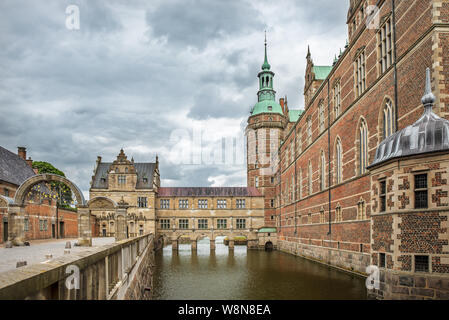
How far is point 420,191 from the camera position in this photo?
11789 mm

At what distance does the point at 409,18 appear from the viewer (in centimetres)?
1614

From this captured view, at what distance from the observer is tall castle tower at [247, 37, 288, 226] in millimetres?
56875

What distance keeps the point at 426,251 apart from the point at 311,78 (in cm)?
3184

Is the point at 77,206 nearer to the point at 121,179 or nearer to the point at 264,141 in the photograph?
the point at 121,179

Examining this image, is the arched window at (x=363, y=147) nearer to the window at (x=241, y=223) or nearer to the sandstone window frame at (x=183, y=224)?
the window at (x=241, y=223)

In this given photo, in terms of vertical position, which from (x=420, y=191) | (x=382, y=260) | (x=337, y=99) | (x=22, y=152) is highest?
(x=337, y=99)

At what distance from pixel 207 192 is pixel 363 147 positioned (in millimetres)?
33704

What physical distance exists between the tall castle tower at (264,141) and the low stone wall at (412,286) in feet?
140

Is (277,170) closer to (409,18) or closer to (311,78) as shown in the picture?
(311,78)

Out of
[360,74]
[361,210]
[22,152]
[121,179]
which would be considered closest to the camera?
[361,210]

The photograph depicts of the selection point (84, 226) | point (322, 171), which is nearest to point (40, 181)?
point (84, 226)

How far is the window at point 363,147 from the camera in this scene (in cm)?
2158

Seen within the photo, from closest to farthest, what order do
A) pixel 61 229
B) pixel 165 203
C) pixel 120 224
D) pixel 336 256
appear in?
1. pixel 120 224
2. pixel 336 256
3. pixel 61 229
4. pixel 165 203
